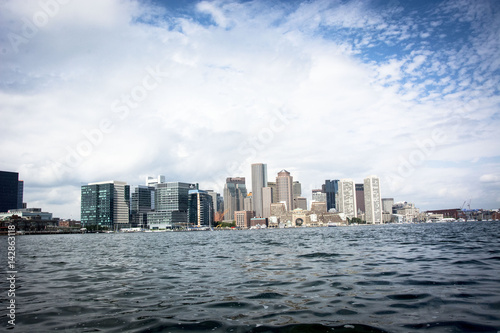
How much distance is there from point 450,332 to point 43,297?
19.2 metres

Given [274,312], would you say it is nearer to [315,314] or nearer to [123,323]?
[315,314]

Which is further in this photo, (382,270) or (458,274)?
(382,270)

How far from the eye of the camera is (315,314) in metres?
13.5

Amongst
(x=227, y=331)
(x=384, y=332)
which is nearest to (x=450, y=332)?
(x=384, y=332)

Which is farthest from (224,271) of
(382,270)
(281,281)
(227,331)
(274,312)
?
(227,331)

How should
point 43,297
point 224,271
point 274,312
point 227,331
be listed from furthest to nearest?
point 224,271, point 43,297, point 274,312, point 227,331

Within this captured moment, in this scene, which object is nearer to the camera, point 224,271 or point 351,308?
point 351,308

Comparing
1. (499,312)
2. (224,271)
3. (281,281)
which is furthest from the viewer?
(224,271)

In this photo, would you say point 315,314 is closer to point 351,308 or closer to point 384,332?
point 351,308

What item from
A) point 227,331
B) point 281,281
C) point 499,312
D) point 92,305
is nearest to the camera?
point 227,331

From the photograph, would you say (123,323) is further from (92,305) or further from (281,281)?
(281,281)

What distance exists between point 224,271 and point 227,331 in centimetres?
1526

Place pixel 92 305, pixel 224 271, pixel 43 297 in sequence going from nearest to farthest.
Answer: pixel 92 305, pixel 43 297, pixel 224 271

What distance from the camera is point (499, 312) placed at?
12953 mm
